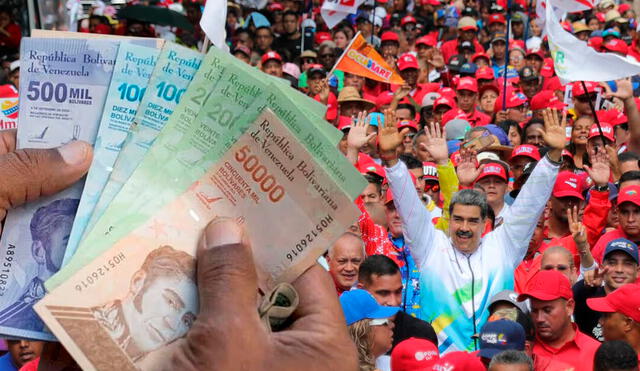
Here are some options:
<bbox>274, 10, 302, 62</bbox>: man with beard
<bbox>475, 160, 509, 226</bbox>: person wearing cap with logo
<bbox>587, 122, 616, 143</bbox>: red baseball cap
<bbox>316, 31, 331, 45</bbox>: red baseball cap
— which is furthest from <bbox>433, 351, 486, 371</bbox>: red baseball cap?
<bbox>316, 31, 331, 45</bbox>: red baseball cap

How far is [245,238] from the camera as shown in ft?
7.30

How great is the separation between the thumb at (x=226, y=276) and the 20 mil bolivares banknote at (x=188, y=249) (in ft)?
0.19

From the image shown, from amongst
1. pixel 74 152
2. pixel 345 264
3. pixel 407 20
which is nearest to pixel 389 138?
pixel 345 264

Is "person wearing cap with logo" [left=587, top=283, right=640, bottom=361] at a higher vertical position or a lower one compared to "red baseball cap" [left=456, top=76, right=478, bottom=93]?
higher

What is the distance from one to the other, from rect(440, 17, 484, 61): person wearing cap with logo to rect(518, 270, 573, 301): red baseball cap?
10971 mm

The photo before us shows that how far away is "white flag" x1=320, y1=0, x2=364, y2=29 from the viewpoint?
49.1 feet

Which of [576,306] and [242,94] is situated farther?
[576,306]

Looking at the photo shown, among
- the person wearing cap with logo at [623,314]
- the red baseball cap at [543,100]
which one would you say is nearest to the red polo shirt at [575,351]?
the person wearing cap with logo at [623,314]

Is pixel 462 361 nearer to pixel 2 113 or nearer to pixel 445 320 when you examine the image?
pixel 445 320

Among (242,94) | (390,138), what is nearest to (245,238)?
(242,94)

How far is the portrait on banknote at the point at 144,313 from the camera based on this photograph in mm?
2156

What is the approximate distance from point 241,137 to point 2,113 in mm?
2978

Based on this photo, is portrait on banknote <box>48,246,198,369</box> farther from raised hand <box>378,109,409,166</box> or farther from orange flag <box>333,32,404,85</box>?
orange flag <box>333,32,404,85</box>

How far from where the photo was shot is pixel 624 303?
19.9 feet
